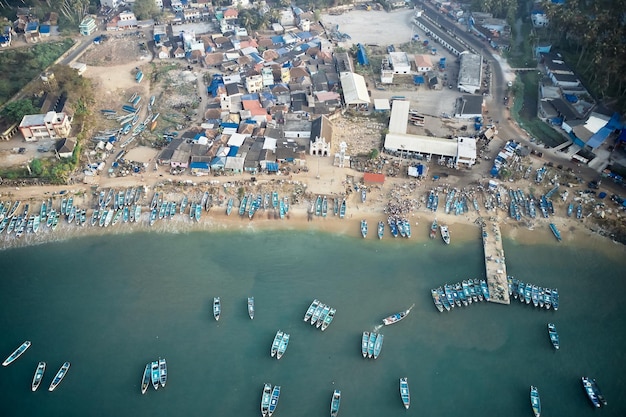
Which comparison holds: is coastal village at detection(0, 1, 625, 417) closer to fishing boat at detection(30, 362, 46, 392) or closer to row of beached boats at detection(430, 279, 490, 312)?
row of beached boats at detection(430, 279, 490, 312)

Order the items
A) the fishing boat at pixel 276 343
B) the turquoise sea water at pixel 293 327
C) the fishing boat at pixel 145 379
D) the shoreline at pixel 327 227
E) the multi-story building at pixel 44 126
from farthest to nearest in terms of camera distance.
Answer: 1. the multi-story building at pixel 44 126
2. the shoreline at pixel 327 227
3. the fishing boat at pixel 276 343
4. the fishing boat at pixel 145 379
5. the turquoise sea water at pixel 293 327

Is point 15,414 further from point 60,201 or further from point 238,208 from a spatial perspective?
point 238,208

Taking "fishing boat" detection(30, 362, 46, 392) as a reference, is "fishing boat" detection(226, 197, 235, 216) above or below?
above

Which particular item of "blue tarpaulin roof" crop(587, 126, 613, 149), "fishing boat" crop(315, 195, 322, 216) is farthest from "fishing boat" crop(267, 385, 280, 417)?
"blue tarpaulin roof" crop(587, 126, 613, 149)

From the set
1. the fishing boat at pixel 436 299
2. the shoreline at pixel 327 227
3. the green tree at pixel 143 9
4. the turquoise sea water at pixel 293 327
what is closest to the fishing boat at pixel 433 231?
the shoreline at pixel 327 227

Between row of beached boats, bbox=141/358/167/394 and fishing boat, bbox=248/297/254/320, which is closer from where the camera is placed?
row of beached boats, bbox=141/358/167/394

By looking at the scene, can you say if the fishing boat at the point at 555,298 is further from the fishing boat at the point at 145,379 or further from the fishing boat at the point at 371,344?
the fishing boat at the point at 145,379

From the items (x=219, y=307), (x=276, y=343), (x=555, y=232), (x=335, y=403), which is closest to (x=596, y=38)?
(x=555, y=232)
